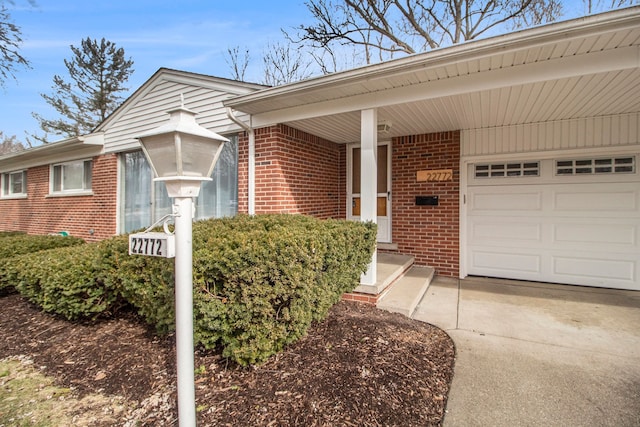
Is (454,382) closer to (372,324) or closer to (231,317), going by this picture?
(372,324)

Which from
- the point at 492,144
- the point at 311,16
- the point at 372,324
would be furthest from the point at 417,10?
the point at 372,324

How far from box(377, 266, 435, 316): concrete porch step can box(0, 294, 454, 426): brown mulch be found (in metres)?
0.29

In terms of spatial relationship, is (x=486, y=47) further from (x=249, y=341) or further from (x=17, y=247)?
(x=17, y=247)

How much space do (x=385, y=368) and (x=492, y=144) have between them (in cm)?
435

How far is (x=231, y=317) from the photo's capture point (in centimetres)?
221

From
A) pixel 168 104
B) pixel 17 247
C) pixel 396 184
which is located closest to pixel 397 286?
pixel 396 184

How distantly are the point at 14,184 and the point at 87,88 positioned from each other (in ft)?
37.7

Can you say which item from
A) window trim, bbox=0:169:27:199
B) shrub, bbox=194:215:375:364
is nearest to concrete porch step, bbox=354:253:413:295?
shrub, bbox=194:215:375:364

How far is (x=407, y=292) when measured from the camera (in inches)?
168

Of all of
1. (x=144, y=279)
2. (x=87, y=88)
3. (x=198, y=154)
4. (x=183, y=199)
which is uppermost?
(x=87, y=88)

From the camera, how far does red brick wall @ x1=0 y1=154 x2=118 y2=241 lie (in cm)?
723

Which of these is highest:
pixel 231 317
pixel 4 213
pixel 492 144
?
pixel 492 144

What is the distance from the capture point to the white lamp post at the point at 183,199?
1603 mm

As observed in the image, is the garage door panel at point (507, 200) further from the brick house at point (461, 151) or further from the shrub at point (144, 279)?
the shrub at point (144, 279)
